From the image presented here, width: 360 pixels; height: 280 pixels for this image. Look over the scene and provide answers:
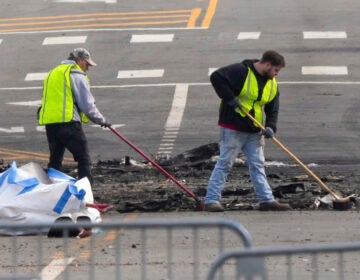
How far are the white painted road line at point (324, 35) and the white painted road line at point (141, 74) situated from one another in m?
4.69

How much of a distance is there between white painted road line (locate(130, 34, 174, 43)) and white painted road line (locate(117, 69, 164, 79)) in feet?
10.6

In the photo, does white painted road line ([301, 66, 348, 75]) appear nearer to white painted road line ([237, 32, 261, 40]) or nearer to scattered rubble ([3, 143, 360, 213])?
white painted road line ([237, 32, 261, 40])

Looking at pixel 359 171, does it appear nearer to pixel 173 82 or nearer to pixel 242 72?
pixel 242 72

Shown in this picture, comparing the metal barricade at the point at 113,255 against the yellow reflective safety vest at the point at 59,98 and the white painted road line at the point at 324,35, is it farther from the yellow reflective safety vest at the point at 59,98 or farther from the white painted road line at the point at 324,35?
the white painted road line at the point at 324,35

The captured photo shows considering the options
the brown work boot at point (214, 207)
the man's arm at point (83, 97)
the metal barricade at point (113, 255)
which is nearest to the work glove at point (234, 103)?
the brown work boot at point (214, 207)

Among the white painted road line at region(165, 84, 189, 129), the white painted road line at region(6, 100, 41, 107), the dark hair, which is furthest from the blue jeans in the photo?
the white painted road line at region(6, 100, 41, 107)

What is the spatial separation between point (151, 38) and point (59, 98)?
15256 mm

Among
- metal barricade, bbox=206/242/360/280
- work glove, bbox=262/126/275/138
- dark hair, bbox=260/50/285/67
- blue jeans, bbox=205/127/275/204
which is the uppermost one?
dark hair, bbox=260/50/285/67

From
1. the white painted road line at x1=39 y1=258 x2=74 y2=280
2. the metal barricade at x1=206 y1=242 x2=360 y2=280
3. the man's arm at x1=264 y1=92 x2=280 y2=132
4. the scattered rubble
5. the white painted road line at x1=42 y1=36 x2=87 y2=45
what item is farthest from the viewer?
the white painted road line at x1=42 y1=36 x2=87 y2=45

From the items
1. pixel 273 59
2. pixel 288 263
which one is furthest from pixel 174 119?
pixel 288 263

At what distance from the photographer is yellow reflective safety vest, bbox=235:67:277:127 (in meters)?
14.0

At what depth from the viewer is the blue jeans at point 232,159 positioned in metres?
14.2

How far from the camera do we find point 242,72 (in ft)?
45.9

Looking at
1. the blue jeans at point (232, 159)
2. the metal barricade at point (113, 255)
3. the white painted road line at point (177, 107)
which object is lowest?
the metal barricade at point (113, 255)
